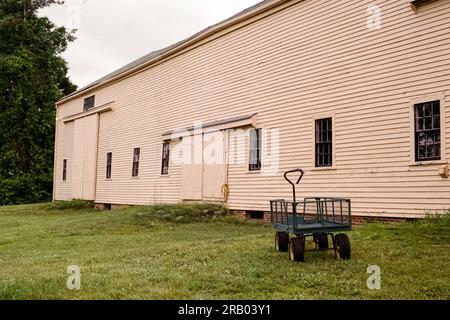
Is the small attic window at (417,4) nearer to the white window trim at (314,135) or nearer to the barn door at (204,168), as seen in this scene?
the white window trim at (314,135)

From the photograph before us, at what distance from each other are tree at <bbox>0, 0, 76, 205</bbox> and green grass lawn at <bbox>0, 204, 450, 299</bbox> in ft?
90.2

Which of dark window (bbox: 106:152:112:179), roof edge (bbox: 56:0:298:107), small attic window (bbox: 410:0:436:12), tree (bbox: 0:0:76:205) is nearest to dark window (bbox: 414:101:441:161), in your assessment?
small attic window (bbox: 410:0:436:12)

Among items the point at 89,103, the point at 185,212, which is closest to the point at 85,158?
the point at 89,103

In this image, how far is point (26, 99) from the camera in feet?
128

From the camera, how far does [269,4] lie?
686 inches

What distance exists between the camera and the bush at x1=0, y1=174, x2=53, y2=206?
38312 mm

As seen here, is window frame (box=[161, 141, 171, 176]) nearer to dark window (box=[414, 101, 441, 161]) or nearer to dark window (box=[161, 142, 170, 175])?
dark window (box=[161, 142, 170, 175])

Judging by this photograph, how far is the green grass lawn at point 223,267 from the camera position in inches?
242

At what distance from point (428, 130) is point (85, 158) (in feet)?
75.1

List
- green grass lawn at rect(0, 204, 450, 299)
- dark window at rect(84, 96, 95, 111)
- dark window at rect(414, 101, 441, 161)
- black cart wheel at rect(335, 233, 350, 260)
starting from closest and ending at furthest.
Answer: green grass lawn at rect(0, 204, 450, 299)
black cart wheel at rect(335, 233, 350, 260)
dark window at rect(414, 101, 441, 161)
dark window at rect(84, 96, 95, 111)

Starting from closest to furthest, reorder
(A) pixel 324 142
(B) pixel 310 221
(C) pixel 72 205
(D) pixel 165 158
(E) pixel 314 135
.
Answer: (B) pixel 310 221
(A) pixel 324 142
(E) pixel 314 135
(D) pixel 165 158
(C) pixel 72 205

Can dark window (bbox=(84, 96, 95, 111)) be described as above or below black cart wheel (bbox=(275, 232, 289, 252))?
above

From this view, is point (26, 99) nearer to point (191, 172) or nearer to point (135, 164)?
point (135, 164)

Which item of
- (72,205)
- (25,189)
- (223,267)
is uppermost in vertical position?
(25,189)
